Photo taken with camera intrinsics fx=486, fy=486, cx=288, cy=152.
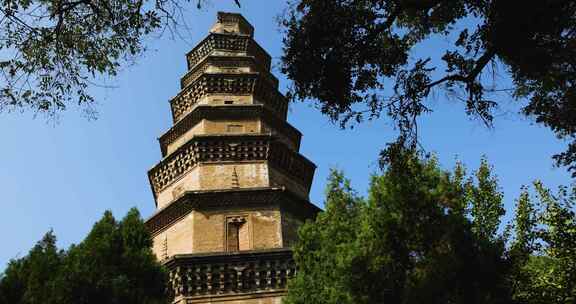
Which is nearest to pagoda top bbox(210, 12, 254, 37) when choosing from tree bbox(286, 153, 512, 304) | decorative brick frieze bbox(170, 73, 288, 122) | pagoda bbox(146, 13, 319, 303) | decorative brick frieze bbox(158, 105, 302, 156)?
pagoda bbox(146, 13, 319, 303)

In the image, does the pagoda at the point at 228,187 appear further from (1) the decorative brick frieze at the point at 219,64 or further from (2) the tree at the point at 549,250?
(2) the tree at the point at 549,250

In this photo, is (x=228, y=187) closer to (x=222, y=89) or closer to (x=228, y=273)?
(x=228, y=273)

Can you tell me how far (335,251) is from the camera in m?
12.9

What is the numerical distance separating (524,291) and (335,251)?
7668mm

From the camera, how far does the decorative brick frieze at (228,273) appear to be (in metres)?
13.1

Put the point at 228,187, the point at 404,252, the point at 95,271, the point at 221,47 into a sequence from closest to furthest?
the point at 95,271, the point at 404,252, the point at 228,187, the point at 221,47

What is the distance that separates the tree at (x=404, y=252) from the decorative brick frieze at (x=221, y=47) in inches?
387

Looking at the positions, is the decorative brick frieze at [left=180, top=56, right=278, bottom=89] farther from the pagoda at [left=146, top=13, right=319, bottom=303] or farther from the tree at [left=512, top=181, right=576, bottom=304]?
the tree at [left=512, top=181, right=576, bottom=304]

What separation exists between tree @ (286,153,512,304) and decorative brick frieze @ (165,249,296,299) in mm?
826

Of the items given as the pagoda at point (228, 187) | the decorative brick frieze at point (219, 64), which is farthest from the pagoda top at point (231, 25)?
the decorative brick frieze at point (219, 64)

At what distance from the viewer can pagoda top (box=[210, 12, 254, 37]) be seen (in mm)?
21609

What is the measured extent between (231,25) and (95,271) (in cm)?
1499

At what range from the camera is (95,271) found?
9406mm

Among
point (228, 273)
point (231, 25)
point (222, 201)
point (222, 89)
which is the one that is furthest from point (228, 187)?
point (231, 25)
